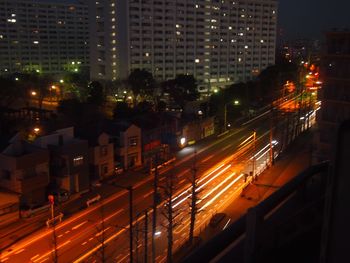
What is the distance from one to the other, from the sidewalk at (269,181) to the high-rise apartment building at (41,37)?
22325 millimetres

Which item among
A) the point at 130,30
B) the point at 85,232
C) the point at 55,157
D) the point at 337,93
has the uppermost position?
the point at 130,30

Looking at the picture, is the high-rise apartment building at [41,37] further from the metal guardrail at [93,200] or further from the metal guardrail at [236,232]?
the metal guardrail at [236,232]

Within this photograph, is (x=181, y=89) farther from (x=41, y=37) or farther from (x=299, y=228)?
(x=41, y=37)

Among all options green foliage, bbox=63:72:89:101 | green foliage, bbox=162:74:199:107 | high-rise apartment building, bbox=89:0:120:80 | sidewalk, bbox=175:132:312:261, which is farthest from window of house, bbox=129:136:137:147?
high-rise apartment building, bbox=89:0:120:80

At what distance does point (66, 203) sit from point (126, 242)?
6.83ft

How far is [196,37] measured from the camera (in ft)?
80.1

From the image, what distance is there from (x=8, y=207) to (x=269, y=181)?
530 cm

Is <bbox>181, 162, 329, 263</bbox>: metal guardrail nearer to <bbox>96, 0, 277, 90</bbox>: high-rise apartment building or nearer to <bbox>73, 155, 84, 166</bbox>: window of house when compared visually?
<bbox>73, 155, 84, 166</bbox>: window of house

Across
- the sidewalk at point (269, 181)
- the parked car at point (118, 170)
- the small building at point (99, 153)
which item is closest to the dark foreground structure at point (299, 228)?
the sidewalk at point (269, 181)

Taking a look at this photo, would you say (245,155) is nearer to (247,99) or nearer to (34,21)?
(247,99)

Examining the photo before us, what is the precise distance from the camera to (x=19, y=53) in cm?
2970

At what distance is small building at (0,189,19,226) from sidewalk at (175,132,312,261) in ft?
9.88

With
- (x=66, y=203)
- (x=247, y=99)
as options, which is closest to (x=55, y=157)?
(x=66, y=203)

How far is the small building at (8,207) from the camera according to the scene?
7.03 m
